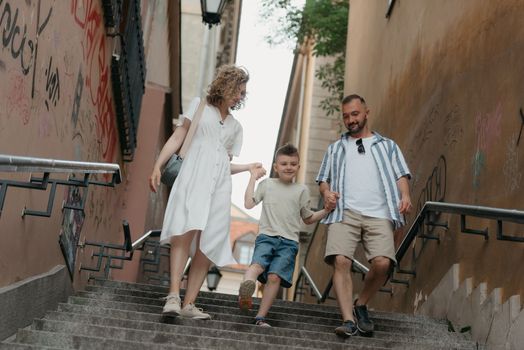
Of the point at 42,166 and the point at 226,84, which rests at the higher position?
the point at 226,84

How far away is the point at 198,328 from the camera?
225 inches

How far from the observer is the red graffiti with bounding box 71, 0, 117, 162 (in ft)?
23.4

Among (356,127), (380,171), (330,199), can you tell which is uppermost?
(356,127)

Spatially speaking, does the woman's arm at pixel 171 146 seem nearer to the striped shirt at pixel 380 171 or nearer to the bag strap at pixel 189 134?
the bag strap at pixel 189 134

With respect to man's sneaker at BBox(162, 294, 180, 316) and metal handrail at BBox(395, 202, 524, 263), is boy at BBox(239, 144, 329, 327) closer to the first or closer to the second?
man's sneaker at BBox(162, 294, 180, 316)

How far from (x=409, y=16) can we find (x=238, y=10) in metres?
34.1

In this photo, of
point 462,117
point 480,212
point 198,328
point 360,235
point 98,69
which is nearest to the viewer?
point 198,328

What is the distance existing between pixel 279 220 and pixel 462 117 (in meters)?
2.53

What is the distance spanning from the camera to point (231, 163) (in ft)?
21.6

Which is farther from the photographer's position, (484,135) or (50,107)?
(484,135)

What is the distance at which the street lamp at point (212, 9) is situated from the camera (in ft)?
31.3

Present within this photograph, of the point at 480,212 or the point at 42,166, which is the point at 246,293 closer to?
the point at 480,212

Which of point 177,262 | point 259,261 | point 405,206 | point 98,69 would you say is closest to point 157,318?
point 177,262

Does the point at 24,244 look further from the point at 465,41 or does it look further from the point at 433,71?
the point at 433,71
